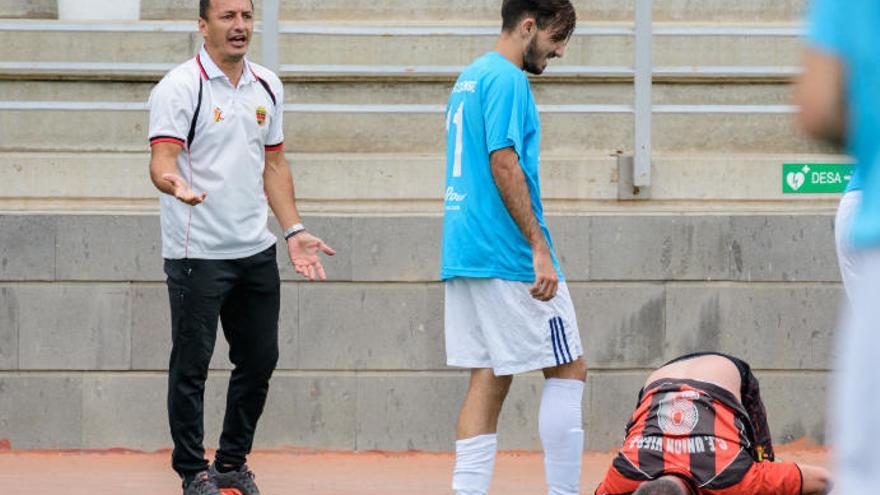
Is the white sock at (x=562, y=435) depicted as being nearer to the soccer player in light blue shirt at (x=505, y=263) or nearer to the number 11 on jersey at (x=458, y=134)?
the soccer player in light blue shirt at (x=505, y=263)

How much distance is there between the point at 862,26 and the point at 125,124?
6708mm

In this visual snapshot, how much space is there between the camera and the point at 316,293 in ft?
27.1

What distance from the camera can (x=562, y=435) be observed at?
5.97 metres

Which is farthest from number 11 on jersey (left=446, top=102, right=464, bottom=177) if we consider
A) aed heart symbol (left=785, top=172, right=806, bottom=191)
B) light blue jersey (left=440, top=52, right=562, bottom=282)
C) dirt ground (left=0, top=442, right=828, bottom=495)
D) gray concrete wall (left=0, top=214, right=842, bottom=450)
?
aed heart symbol (left=785, top=172, right=806, bottom=191)

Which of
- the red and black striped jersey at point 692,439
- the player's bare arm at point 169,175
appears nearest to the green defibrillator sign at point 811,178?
the red and black striped jersey at point 692,439

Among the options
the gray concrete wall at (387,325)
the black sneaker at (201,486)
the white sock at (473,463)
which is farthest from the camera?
the gray concrete wall at (387,325)

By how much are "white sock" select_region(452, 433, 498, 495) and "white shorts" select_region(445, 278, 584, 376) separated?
0.85 feet

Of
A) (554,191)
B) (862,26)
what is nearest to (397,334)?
(554,191)

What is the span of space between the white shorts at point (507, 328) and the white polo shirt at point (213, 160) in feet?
2.99

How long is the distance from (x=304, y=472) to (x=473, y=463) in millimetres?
2097

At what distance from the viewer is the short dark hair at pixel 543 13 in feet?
19.5

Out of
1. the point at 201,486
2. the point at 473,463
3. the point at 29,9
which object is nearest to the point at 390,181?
the point at 29,9

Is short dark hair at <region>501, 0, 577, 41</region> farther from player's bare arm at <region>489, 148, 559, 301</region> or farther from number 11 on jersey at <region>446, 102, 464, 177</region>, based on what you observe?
player's bare arm at <region>489, 148, 559, 301</region>

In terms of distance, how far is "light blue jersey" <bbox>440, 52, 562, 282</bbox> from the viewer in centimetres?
586
